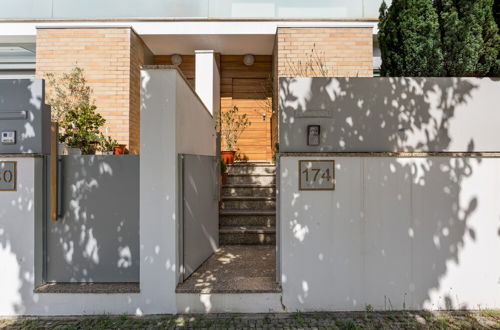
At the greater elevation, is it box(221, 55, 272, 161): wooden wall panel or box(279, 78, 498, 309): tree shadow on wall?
box(221, 55, 272, 161): wooden wall panel

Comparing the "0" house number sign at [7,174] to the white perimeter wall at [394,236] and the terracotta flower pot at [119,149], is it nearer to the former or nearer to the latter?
the terracotta flower pot at [119,149]

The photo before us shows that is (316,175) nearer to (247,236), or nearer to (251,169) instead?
(247,236)

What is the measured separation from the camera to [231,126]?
7.88 m

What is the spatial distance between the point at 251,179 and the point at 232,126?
2.22 m

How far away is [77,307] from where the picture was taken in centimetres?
324

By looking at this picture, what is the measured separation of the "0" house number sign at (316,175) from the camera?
10.9 feet

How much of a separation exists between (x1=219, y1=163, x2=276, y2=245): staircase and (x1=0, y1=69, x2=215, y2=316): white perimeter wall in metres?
2.04

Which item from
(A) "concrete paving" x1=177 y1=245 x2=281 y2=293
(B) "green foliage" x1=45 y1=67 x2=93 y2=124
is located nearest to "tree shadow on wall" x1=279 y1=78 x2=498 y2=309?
(A) "concrete paving" x1=177 y1=245 x2=281 y2=293

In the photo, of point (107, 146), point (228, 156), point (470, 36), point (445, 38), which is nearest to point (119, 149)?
point (107, 146)

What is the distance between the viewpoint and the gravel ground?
3.04 metres

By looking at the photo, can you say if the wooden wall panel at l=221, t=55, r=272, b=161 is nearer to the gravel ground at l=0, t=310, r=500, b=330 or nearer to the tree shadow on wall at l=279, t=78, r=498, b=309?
the tree shadow on wall at l=279, t=78, r=498, b=309

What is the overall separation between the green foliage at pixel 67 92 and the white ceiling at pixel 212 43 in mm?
1828

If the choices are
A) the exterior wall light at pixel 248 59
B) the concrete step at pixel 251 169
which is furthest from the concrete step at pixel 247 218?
the exterior wall light at pixel 248 59

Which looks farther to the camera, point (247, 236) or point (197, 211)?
point (247, 236)
